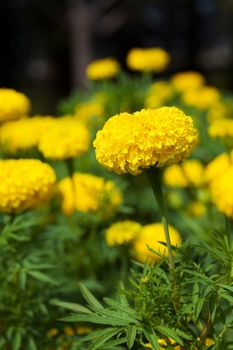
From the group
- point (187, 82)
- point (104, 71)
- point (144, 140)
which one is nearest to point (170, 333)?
point (144, 140)

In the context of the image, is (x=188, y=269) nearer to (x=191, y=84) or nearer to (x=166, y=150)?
(x=166, y=150)

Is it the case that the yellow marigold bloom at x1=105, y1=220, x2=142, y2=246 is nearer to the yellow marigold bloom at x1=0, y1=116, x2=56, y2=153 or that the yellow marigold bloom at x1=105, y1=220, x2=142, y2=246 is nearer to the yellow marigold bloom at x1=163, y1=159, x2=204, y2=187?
the yellow marigold bloom at x1=163, y1=159, x2=204, y2=187

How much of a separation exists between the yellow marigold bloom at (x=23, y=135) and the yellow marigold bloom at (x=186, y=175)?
21.1 inches

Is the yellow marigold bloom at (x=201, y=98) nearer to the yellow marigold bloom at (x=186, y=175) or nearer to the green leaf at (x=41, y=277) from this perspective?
the yellow marigold bloom at (x=186, y=175)

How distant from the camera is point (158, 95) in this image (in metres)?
3.19

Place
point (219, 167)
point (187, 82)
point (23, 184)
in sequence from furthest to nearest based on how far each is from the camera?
point (187, 82)
point (219, 167)
point (23, 184)

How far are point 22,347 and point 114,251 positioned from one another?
0.55 metres

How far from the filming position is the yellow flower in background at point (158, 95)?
9.87 feet

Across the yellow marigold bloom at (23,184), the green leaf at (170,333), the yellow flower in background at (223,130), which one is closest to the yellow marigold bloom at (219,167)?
the yellow flower in background at (223,130)

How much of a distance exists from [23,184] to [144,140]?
54 cm

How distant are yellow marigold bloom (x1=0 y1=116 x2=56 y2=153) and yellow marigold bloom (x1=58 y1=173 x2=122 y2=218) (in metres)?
0.34

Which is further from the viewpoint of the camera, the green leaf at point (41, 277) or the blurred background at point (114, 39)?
the blurred background at point (114, 39)

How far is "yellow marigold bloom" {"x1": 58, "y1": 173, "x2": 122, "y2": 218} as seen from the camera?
213 centimetres

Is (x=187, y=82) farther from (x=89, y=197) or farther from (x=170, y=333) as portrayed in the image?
(x=170, y=333)
